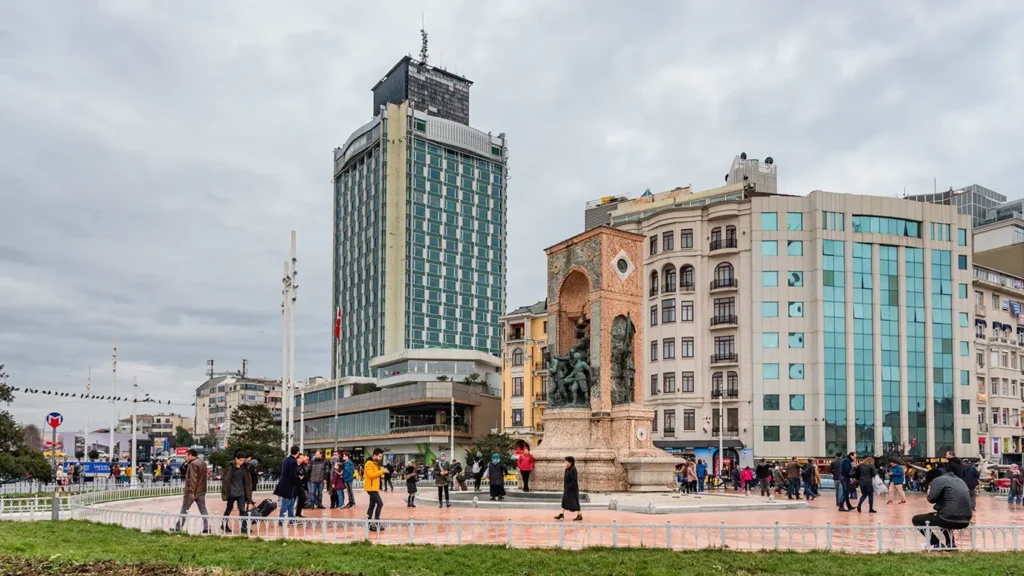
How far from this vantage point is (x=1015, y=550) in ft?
44.4

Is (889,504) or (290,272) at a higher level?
(290,272)

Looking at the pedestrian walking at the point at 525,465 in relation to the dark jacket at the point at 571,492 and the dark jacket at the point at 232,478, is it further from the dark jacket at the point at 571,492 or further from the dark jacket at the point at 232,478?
the dark jacket at the point at 232,478

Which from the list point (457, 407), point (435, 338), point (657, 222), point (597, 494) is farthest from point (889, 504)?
point (435, 338)

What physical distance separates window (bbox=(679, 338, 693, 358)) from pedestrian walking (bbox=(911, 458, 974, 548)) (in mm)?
46021

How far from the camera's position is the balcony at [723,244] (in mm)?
59312

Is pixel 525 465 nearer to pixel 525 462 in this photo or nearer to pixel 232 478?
pixel 525 462

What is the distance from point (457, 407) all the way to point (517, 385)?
908 cm

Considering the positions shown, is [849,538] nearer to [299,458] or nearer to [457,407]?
[299,458]

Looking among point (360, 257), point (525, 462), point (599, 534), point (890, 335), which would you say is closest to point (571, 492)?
point (599, 534)

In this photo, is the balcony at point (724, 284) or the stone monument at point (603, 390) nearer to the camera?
the stone monument at point (603, 390)

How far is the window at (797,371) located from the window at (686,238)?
10006 mm

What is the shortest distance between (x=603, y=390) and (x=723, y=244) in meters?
34.2

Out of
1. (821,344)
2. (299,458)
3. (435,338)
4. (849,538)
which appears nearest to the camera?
(849,538)

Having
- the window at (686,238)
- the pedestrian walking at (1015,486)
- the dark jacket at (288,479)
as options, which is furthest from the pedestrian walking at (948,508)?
the window at (686,238)
